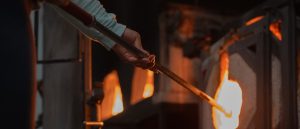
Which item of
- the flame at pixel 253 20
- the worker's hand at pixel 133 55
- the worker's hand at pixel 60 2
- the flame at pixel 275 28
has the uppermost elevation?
the flame at pixel 253 20

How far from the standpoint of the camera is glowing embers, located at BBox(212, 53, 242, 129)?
4059 millimetres

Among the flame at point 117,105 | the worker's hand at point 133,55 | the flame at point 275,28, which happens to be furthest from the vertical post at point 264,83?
the flame at point 117,105

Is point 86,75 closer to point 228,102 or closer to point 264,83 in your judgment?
point 228,102

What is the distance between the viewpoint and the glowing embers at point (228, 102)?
13.3 feet

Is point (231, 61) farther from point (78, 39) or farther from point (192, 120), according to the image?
point (192, 120)

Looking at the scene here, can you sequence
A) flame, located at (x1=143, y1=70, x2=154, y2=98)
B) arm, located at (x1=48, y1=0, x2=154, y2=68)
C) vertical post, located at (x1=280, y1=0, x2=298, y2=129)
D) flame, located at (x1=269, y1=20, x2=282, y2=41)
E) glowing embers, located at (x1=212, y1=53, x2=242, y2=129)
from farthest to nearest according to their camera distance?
flame, located at (x1=143, y1=70, x2=154, y2=98) → flame, located at (x1=269, y1=20, x2=282, y2=41) → glowing embers, located at (x1=212, y1=53, x2=242, y2=129) → vertical post, located at (x1=280, y1=0, x2=298, y2=129) → arm, located at (x1=48, y1=0, x2=154, y2=68)

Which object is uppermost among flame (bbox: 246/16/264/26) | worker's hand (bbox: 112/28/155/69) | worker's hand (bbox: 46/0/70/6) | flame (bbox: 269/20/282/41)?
flame (bbox: 246/16/264/26)

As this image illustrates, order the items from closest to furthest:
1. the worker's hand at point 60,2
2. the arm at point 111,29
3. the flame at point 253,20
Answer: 1. the worker's hand at point 60,2
2. the arm at point 111,29
3. the flame at point 253,20

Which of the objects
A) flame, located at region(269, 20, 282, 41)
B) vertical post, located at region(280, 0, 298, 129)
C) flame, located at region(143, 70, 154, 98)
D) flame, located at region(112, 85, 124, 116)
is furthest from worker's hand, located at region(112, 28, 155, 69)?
flame, located at region(143, 70, 154, 98)

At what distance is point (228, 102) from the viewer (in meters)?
4.18

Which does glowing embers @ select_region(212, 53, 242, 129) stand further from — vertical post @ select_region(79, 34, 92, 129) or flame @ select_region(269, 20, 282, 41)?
vertical post @ select_region(79, 34, 92, 129)

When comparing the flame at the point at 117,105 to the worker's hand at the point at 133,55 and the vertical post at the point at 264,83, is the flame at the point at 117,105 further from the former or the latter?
the worker's hand at the point at 133,55

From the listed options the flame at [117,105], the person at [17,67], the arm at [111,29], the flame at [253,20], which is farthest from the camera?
the flame at [117,105]

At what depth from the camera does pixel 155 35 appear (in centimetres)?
888
